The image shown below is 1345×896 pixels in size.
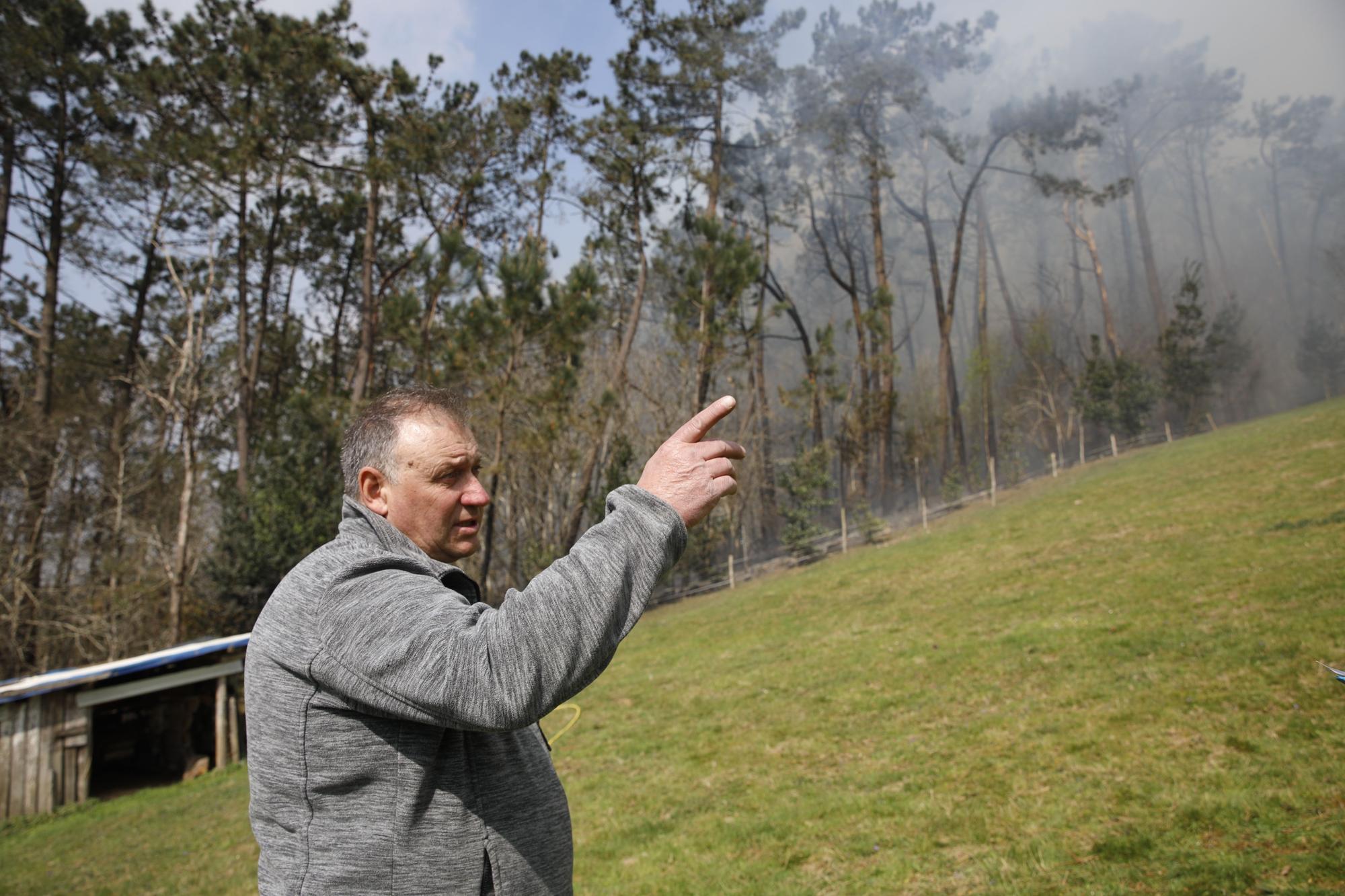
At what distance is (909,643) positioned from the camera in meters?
8.17

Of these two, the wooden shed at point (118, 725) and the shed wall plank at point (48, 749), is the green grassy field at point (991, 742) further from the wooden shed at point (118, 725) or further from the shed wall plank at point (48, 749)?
the wooden shed at point (118, 725)

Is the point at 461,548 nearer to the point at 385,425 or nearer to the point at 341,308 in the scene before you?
the point at 385,425

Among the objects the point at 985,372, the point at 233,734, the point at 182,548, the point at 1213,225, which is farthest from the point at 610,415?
the point at 1213,225

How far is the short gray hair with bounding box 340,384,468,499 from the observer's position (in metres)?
1.37

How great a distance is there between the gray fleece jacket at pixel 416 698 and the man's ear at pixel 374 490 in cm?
8

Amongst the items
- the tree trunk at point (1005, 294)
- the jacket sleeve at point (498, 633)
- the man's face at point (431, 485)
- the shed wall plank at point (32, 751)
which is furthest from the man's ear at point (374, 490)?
the tree trunk at point (1005, 294)

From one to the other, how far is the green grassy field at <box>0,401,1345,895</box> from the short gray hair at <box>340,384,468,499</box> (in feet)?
10.4

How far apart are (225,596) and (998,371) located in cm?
2694

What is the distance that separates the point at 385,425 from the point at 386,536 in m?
0.20

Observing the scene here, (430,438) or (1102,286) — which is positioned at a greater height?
(1102,286)

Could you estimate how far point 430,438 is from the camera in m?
1.36

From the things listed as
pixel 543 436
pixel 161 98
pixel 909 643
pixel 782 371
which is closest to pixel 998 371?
pixel 782 371

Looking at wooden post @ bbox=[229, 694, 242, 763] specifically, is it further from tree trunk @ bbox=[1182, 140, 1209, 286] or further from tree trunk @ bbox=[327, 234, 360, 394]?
tree trunk @ bbox=[1182, 140, 1209, 286]

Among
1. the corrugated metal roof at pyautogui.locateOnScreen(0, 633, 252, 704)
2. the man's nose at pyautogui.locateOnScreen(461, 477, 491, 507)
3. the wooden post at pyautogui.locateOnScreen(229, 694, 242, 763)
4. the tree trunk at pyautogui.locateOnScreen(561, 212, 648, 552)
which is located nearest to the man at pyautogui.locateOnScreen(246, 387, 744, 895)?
the man's nose at pyautogui.locateOnScreen(461, 477, 491, 507)
